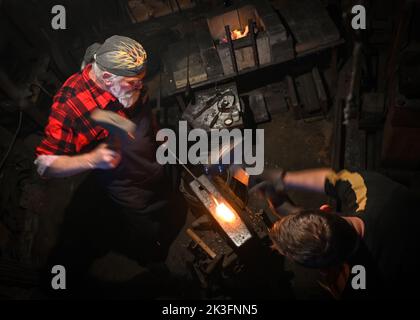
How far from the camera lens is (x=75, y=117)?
342cm

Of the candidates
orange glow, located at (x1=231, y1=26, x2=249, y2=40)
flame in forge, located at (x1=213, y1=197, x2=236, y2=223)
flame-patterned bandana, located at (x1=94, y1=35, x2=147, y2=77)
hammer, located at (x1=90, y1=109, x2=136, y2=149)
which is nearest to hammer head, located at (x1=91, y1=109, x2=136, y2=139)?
hammer, located at (x1=90, y1=109, x2=136, y2=149)

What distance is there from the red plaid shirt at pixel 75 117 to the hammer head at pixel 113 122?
0.19ft

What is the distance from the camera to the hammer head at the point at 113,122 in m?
3.48

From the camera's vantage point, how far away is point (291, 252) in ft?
8.15

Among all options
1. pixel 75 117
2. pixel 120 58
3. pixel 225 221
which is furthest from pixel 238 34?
pixel 225 221

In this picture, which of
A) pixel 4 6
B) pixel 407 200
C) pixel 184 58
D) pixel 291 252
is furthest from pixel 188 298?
pixel 4 6

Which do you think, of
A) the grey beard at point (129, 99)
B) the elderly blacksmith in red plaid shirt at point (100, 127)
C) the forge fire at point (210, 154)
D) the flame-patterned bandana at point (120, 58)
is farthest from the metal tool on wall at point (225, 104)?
the flame-patterned bandana at point (120, 58)

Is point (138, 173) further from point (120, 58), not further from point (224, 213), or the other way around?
point (120, 58)

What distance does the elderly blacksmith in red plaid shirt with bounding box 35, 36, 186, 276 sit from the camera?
3.36 metres

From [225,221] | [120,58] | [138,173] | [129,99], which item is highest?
[120,58]

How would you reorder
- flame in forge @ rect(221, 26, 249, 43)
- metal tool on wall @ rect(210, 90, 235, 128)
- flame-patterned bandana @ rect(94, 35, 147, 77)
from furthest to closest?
flame in forge @ rect(221, 26, 249, 43) → metal tool on wall @ rect(210, 90, 235, 128) → flame-patterned bandana @ rect(94, 35, 147, 77)

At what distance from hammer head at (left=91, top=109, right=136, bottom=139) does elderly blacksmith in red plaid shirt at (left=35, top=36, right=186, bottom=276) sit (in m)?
0.06

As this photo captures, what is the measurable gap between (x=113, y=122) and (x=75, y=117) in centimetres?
39

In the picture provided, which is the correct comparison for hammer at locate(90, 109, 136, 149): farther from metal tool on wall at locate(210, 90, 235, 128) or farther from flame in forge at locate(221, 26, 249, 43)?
flame in forge at locate(221, 26, 249, 43)
